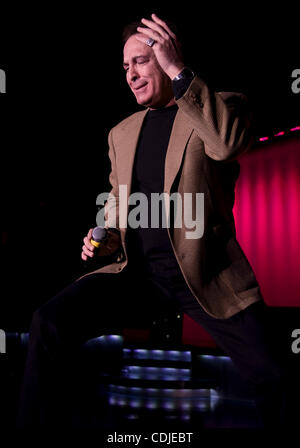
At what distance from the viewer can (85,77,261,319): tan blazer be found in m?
1.30

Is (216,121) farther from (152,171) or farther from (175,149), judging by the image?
(152,171)

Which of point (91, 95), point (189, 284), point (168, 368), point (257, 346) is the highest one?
point (91, 95)

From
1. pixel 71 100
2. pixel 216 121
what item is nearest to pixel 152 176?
pixel 216 121

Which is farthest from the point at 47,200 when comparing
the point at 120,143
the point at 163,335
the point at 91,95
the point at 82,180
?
the point at 120,143

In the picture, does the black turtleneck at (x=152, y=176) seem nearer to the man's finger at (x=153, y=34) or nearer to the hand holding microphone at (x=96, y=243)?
the hand holding microphone at (x=96, y=243)

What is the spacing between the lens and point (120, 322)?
1538 millimetres

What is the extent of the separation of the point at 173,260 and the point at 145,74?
74cm

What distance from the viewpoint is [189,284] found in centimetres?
136

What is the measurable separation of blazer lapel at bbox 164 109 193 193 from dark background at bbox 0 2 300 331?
0.45 m

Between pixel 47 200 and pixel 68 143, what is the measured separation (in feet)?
3.42

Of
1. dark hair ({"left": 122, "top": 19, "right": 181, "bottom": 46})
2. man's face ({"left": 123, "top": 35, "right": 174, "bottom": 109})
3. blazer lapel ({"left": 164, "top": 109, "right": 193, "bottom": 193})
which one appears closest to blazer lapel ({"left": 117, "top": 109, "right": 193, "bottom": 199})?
blazer lapel ({"left": 164, "top": 109, "right": 193, "bottom": 193})

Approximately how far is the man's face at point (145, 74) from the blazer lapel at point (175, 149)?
0.20 meters

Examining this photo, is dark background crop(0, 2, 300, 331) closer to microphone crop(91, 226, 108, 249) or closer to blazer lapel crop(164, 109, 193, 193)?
blazer lapel crop(164, 109, 193, 193)

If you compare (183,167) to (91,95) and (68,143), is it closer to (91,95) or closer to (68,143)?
(91,95)
